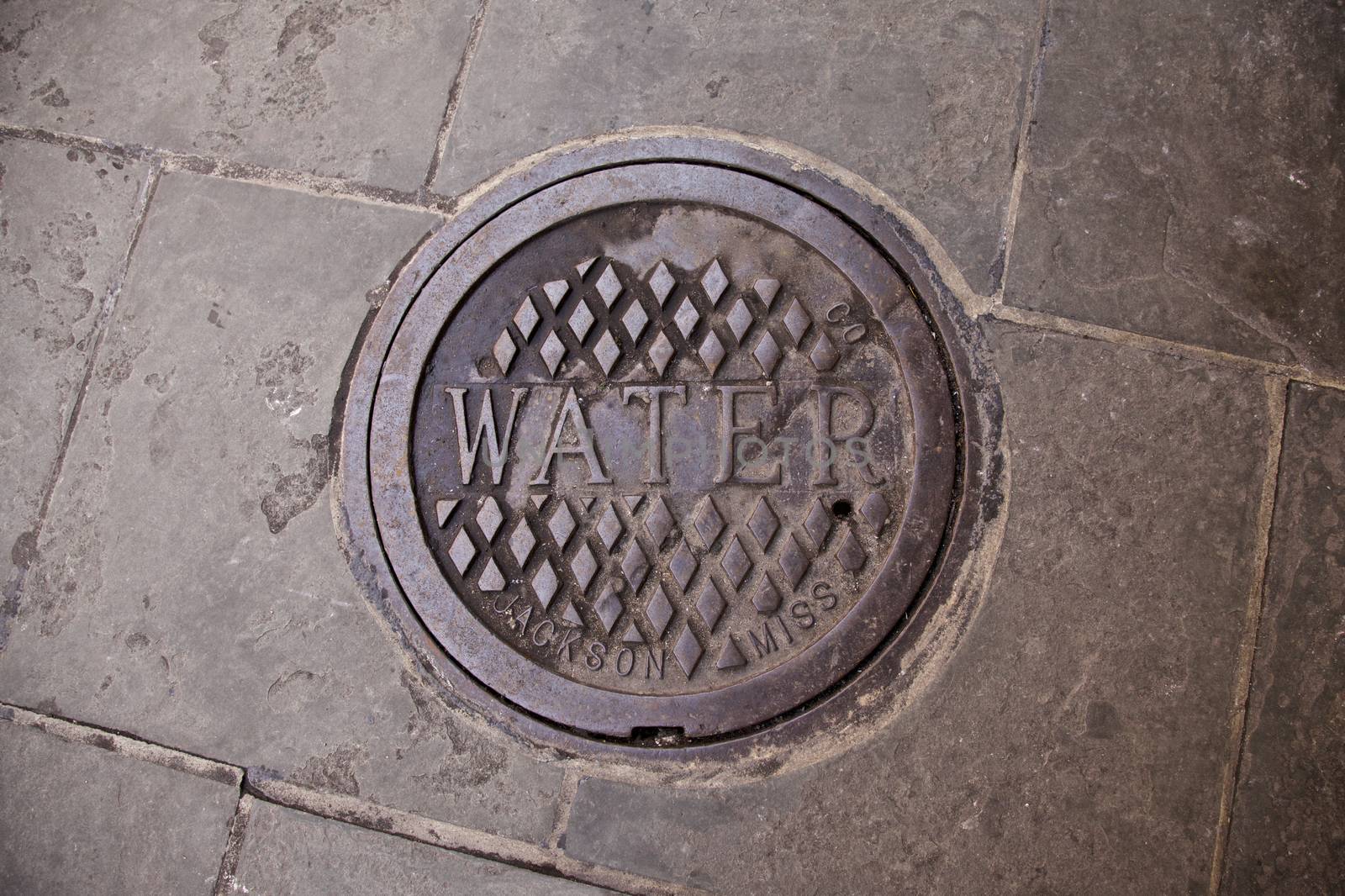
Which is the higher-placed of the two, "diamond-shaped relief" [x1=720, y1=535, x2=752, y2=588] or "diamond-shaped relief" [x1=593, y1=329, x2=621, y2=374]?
"diamond-shaped relief" [x1=593, y1=329, x2=621, y2=374]

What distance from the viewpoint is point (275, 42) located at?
8.36ft

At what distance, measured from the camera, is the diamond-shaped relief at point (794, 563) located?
2090 millimetres

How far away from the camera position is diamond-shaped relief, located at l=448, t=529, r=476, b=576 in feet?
7.15

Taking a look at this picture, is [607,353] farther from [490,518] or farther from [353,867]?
[353,867]

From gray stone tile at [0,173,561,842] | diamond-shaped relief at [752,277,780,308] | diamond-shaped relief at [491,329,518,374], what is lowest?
gray stone tile at [0,173,561,842]

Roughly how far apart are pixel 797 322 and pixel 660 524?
593 mm

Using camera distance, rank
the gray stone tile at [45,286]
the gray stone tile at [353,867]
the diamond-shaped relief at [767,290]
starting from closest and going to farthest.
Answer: the gray stone tile at [353,867]
the diamond-shaped relief at [767,290]
the gray stone tile at [45,286]

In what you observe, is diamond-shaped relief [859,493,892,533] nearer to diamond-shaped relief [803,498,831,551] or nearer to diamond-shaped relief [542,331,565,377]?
diamond-shaped relief [803,498,831,551]

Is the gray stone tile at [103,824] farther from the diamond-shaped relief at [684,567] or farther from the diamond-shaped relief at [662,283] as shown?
the diamond-shaped relief at [662,283]

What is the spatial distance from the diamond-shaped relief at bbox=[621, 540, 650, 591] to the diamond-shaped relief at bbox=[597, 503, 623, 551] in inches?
2.2

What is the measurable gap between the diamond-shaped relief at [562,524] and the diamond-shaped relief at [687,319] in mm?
518

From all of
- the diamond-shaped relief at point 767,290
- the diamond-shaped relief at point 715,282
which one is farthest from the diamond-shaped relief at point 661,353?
the diamond-shaped relief at point 767,290

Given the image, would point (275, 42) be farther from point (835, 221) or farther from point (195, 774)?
point (195, 774)

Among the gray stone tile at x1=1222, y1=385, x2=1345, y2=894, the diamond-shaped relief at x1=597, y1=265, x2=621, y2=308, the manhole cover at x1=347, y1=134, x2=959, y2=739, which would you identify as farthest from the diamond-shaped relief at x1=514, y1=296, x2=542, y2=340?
the gray stone tile at x1=1222, y1=385, x2=1345, y2=894
